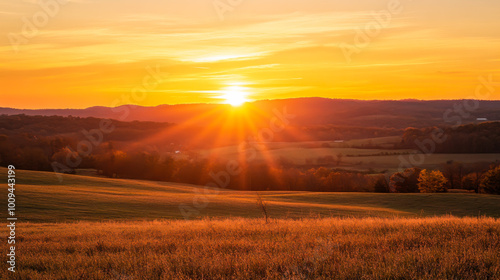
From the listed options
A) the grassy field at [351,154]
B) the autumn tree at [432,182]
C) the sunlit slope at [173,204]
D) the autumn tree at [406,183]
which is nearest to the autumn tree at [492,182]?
the autumn tree at [432,182]

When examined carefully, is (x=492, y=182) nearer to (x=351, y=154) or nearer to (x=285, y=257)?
(x=351, y=154)

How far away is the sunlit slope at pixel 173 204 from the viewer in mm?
28547

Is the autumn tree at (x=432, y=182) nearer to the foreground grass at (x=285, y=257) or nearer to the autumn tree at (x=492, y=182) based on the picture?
the autumn tree at (x=492, y=182)

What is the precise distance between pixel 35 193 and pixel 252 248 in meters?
30.4

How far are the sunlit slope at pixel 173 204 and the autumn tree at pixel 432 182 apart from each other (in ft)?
39.8

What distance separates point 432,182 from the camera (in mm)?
59812

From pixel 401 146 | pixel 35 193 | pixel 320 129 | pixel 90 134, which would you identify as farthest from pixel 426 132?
pixel 35 193

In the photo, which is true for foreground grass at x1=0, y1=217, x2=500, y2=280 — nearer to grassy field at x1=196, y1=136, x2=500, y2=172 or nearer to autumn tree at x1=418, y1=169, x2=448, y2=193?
autumn tree at x1=418, y1=169, x2=448, y2=193

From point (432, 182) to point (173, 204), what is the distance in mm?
39480

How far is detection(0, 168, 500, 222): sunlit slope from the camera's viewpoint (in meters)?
28.5

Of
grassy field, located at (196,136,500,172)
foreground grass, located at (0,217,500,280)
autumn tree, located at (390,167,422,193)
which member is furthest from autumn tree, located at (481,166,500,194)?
foreground grass, located at (0,217,500,280)

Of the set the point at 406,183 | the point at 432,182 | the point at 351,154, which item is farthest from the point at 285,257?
the point at 351,154

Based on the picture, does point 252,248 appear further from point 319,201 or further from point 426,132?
point 426,132

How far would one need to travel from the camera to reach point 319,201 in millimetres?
46469
